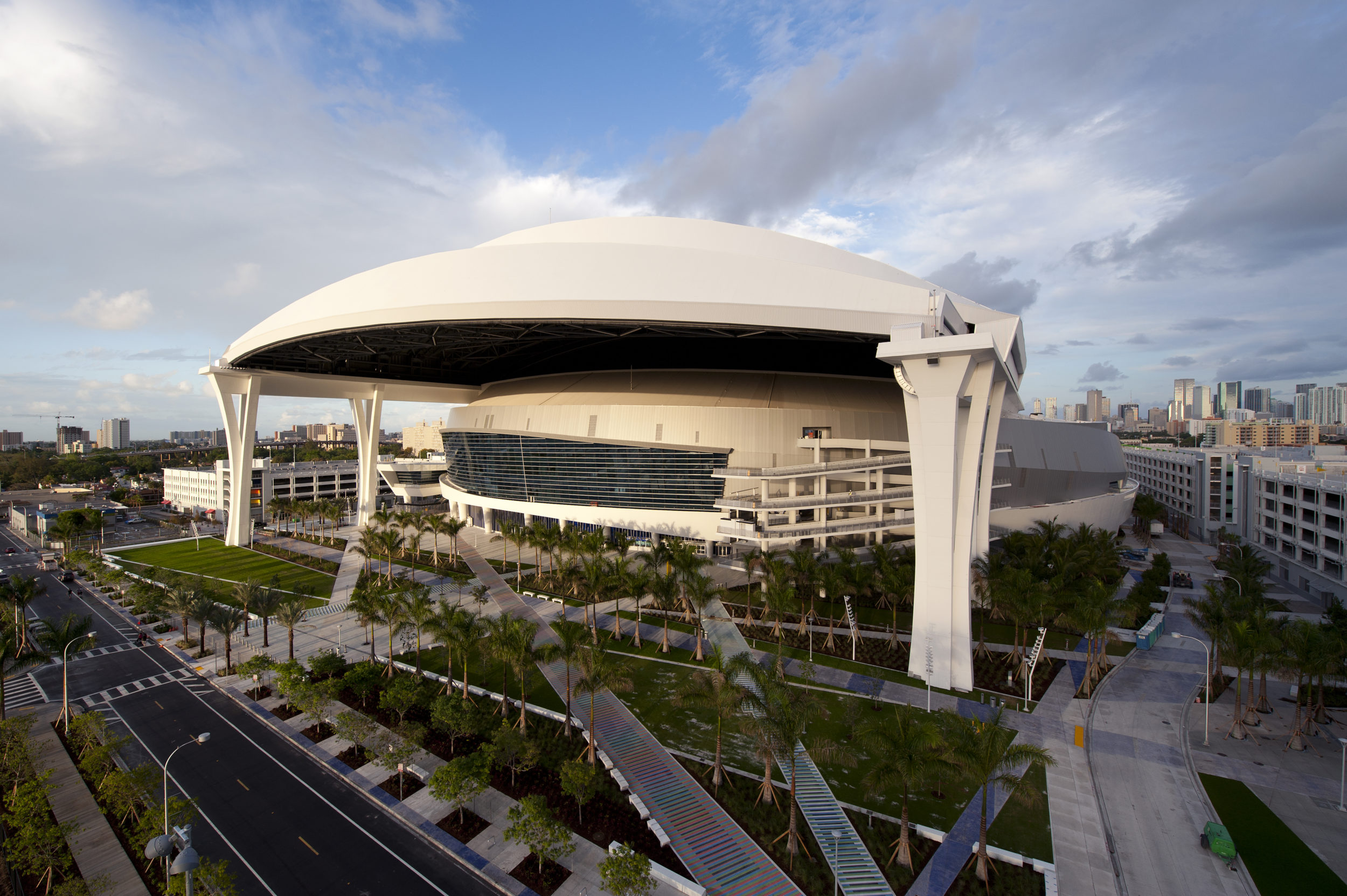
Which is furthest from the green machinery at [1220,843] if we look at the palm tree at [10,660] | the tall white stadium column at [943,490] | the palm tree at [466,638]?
the palm tree at [10,660]

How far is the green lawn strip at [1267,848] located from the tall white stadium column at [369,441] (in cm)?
7742

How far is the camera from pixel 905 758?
51.0 feet

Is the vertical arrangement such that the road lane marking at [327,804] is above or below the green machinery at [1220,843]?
below

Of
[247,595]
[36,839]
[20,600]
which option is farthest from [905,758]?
[20,600]

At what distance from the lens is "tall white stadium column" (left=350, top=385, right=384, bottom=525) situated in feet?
244

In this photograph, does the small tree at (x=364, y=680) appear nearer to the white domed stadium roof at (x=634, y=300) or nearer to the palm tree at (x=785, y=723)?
the palm tree at (x=785, y=723)

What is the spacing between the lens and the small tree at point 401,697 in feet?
75.7

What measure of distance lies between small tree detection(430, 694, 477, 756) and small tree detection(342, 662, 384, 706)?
5.23 metres

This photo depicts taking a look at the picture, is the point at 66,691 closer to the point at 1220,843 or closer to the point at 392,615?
the point at 392,615

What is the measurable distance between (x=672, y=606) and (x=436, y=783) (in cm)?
1931

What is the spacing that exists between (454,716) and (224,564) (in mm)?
47248

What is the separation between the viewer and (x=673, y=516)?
5284 centimetres

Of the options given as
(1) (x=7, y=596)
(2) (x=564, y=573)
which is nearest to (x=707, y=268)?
(2) (x=564, y=573)

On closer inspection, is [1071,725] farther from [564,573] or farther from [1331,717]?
[564,573]
